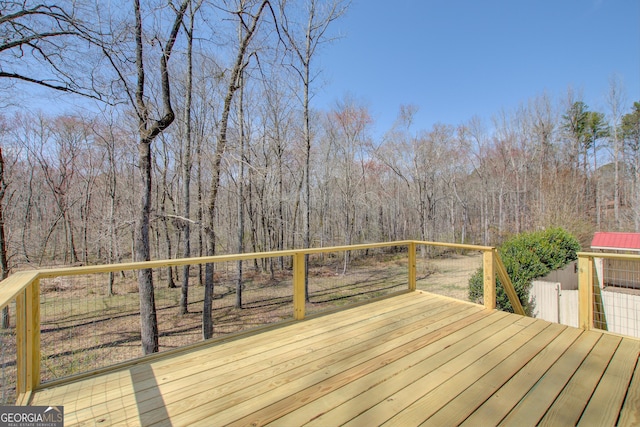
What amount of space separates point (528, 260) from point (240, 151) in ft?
26.4

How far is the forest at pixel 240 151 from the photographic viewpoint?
5.30m

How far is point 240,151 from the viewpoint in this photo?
27.1 ft

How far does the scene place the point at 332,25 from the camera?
30.0ft

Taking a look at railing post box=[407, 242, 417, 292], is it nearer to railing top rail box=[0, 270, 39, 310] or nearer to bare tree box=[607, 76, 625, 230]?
railing top rail box=[0, 270, 39, 310]

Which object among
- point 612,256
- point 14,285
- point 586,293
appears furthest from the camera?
point 586,293

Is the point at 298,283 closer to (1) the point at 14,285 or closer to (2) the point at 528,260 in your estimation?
(1) the point at 14,285

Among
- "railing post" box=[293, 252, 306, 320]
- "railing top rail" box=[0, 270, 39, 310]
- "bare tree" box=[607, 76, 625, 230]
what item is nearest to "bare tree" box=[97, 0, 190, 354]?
"railing post" box=[293, 252, 306, 320]

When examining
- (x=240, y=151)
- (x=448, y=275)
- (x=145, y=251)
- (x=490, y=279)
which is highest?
(x=240, y=151)

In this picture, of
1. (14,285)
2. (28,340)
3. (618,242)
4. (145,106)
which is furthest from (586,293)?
(618,242)

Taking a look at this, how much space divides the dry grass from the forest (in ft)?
5.17

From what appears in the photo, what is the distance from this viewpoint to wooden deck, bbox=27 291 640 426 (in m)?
1.63

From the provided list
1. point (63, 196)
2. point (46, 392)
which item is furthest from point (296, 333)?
point (63, 196)

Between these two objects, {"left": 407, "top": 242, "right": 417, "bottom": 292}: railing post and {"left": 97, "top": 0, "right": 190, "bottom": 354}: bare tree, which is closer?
{"left": 407, "top": 242, "right": 417, "bottom": 292}: railing post

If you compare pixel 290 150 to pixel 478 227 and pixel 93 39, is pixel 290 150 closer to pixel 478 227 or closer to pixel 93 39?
pixel 93 39
